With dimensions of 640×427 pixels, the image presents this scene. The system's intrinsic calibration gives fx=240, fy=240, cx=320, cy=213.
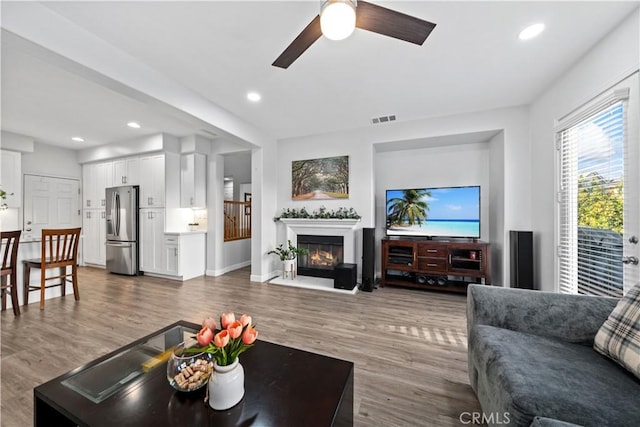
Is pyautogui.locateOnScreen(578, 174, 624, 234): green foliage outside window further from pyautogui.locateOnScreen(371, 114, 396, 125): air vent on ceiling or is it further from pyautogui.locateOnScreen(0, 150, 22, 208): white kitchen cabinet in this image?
pyautogui.locateOnScreen(0, 150, 22, 208): white kitchen cabinet

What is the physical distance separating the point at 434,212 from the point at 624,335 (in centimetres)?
279

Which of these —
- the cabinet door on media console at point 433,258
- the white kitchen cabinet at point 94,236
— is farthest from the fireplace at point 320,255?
the white kitchen cabinet at point 94,236

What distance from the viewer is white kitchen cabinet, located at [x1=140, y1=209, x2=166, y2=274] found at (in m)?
4.51

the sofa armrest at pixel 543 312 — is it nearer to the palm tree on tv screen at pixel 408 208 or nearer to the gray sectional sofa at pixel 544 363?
the gray sectional sofa at pixel 544 363

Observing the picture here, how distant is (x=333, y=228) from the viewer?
4168 mm

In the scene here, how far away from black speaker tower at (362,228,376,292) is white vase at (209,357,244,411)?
304 centimetres

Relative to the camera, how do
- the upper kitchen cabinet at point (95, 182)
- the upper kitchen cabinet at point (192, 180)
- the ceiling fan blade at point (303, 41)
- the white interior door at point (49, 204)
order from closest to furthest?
the ceiling fan blade at point (303, 41) → the upper kitchen cabinet at point (192, 180) → the white interior door at point (49, 204) → the upper kitchen cabinet at point (95, 182)

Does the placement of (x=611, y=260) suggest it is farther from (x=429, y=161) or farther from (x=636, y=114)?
(x=429, y=161)

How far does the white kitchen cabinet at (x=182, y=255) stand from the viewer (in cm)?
432

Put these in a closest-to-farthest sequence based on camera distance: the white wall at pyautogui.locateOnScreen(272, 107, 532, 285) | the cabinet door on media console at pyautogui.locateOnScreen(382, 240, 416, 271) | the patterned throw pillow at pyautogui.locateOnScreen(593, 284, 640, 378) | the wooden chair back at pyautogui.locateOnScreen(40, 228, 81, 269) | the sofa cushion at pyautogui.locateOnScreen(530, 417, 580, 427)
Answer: the sofa cushion at pyautogui.locateOnScreen(530, 417, 580, 427)
the patterned throw pillow at pyautogui.locateOnScreen(593, 284, 640, 378)
the wooden chair back at pyautogui.locateOnScreen(40, 228, 81, 269)
the white wall at pyautogui.locateOnScreen(272, 107, 532, 285)
the cabinet door on media console at pyautogui.locateOnScreen(382, 240, 416, 271)

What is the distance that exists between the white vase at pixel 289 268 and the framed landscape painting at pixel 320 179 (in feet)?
3.89

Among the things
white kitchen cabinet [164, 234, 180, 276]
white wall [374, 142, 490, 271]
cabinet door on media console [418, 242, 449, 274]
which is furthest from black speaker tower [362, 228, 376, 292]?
white kitchen cabinet [164, 234, 180, 276]

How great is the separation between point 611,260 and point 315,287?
126 inches

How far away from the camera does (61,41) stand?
178 cm
